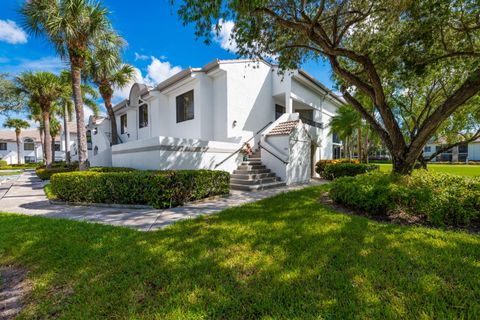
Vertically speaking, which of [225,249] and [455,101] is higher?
[455,101]

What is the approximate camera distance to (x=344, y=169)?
1288 centimetres

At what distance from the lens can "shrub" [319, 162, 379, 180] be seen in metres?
12.5

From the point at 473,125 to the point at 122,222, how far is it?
2031 cm

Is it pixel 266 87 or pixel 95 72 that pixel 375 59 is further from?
pixel 95 72

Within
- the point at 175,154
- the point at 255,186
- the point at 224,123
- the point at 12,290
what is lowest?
the point at 12,290

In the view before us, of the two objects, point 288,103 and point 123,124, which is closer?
point 288,103

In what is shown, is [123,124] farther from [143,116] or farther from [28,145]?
[28,145]

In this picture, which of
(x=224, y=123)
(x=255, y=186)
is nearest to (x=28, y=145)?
(x=224, y=123)

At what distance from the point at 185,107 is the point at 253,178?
24.4 feet

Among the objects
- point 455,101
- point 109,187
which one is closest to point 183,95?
point 109,187

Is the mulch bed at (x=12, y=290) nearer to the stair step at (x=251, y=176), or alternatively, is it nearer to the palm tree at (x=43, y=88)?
the stair step at (x=251, y=176)

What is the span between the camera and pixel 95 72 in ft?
44.8

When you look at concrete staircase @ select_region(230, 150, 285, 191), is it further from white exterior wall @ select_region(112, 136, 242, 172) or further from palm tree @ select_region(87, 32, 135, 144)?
palm tree @ select_region(87, 32, 135, 144)

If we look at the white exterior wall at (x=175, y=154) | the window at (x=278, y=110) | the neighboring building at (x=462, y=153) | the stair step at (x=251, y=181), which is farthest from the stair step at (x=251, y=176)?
the neighboring building at (x=462, y=153)
